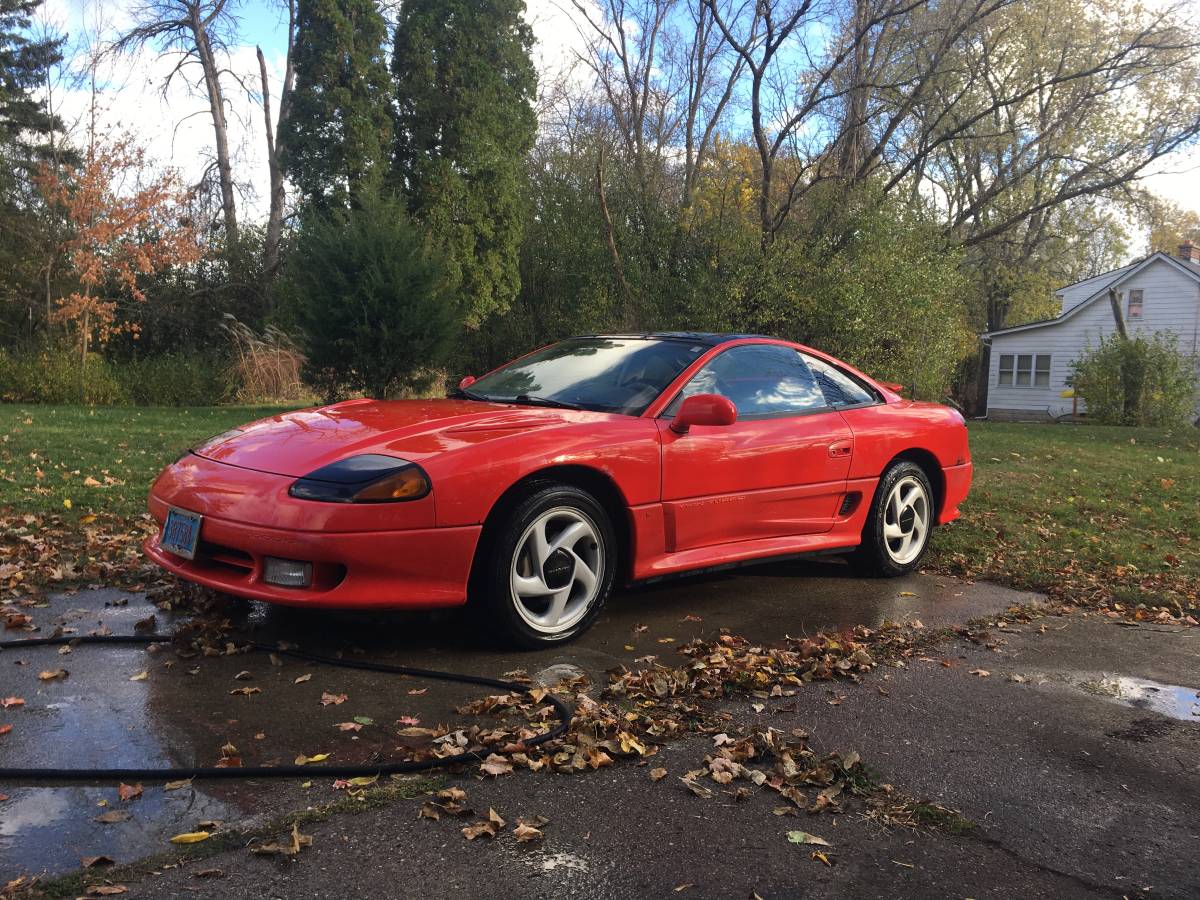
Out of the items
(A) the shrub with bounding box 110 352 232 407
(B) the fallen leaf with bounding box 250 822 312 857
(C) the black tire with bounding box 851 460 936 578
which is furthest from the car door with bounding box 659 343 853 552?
(A) the shrub with bounding box 110 352 232 407

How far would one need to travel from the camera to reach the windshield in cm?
511

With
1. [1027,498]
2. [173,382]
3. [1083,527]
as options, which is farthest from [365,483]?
[173,382]

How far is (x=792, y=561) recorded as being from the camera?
6.68 meters

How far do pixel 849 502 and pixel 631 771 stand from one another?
10.2 ft

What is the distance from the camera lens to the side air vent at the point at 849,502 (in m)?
5.80

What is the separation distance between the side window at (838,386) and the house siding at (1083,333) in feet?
94.7

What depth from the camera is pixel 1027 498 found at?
30.1 feet

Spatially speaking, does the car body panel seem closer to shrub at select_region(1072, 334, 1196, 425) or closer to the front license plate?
the front license plate

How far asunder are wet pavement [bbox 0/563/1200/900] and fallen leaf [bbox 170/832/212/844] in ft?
0.13

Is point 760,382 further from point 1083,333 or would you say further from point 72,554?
point 1083,333

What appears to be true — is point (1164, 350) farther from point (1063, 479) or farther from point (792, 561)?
point (792, 561)

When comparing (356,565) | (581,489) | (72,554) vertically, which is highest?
(581,489)

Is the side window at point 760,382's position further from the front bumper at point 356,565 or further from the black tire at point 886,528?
the front bumper at point 356,565

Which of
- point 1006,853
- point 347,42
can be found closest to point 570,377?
point 1006,853
